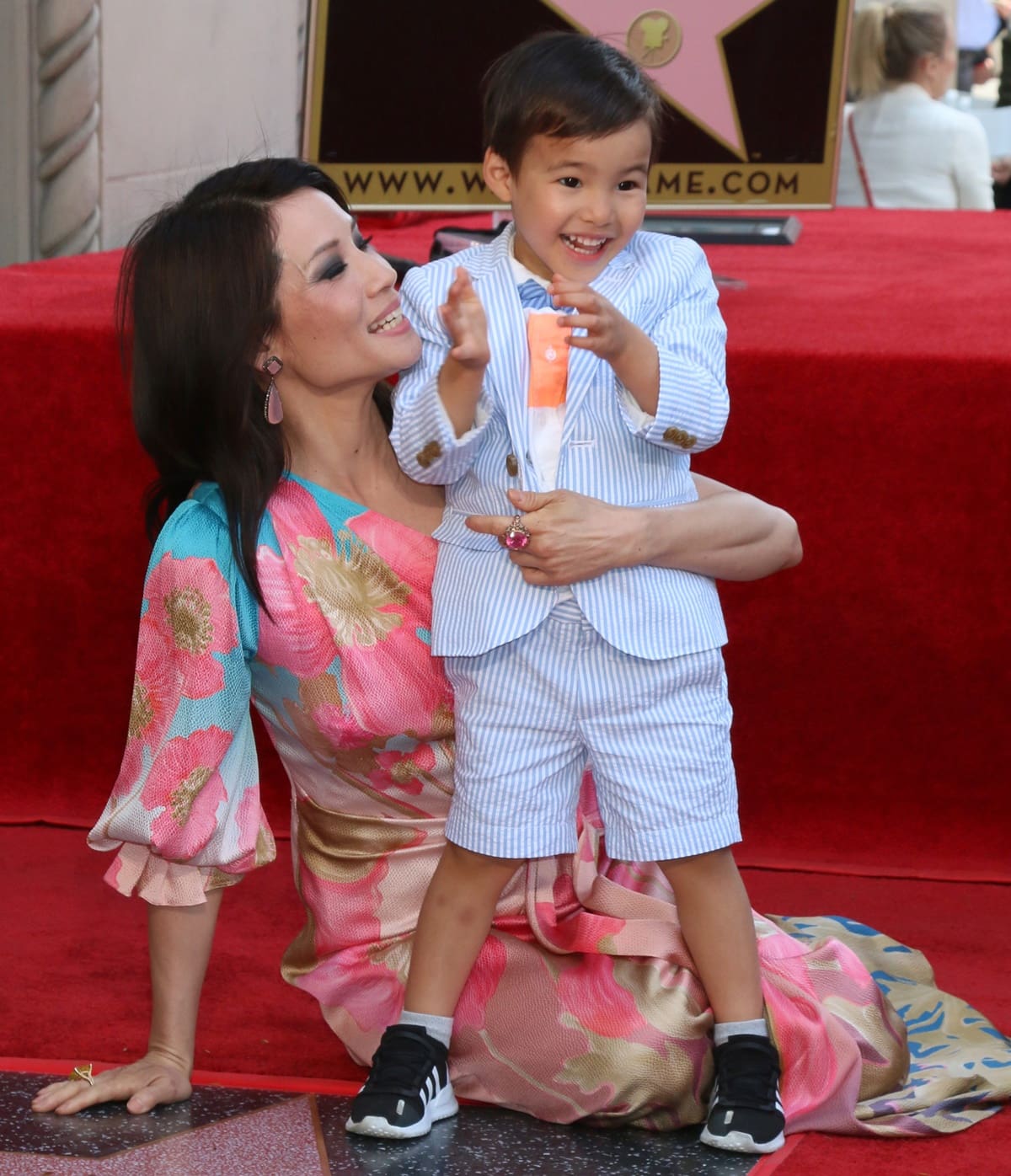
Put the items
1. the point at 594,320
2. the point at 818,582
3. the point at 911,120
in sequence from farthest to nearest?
the point at 911,120 → the point at 818,582 → the point at 594,320

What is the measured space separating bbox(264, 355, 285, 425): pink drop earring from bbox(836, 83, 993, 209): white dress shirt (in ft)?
8.61

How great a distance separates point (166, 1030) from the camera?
4.66ft

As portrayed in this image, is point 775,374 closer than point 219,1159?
No

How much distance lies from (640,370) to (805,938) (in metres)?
0.67

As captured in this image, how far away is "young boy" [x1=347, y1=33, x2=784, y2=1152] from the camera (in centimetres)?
132

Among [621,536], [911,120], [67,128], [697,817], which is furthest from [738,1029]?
[911,120]

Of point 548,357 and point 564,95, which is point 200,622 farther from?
point 564,95

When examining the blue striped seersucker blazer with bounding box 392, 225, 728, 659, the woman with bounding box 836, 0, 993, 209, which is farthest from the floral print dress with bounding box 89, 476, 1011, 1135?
the woman with bounding box 836, 0, 993, 209

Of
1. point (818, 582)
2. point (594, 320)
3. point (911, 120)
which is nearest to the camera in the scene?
point (594, 320)

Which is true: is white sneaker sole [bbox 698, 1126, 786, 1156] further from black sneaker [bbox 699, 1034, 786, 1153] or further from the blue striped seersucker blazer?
the blue striped seersucker blazer

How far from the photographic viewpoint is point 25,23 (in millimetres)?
2641

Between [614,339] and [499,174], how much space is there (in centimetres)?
21

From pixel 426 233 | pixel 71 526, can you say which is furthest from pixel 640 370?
pixel 426 233

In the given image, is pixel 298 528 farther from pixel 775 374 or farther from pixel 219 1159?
pixel 775 374
